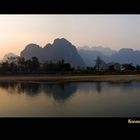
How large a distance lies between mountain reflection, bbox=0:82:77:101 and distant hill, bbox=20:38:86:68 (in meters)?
0.17

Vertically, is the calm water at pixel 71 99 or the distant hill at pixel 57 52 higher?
the distant hill at pixel 57 52

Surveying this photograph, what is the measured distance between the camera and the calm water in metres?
3.10

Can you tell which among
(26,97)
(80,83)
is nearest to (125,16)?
(80,83)

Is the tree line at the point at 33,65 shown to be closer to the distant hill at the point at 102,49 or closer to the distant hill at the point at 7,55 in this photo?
the distant hill at the point at 7,55

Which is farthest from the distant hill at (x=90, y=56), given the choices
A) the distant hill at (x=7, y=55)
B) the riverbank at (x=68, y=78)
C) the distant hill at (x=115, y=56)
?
the distant hill at (x=7, y=55)

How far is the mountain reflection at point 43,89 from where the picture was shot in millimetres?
3148

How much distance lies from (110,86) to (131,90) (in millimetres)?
149

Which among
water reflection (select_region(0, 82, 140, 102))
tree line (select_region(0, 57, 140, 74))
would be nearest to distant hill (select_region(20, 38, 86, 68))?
tree line (select_region(0, 57, 140, 74))

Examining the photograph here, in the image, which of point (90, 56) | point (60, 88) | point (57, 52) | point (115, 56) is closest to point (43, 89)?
point (60, 88)

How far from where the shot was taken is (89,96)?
314 centimetres

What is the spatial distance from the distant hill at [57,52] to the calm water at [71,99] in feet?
0.58

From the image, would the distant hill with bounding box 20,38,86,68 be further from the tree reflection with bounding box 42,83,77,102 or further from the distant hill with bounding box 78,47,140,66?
the tree reflection with bounding box 42,83,77,102
